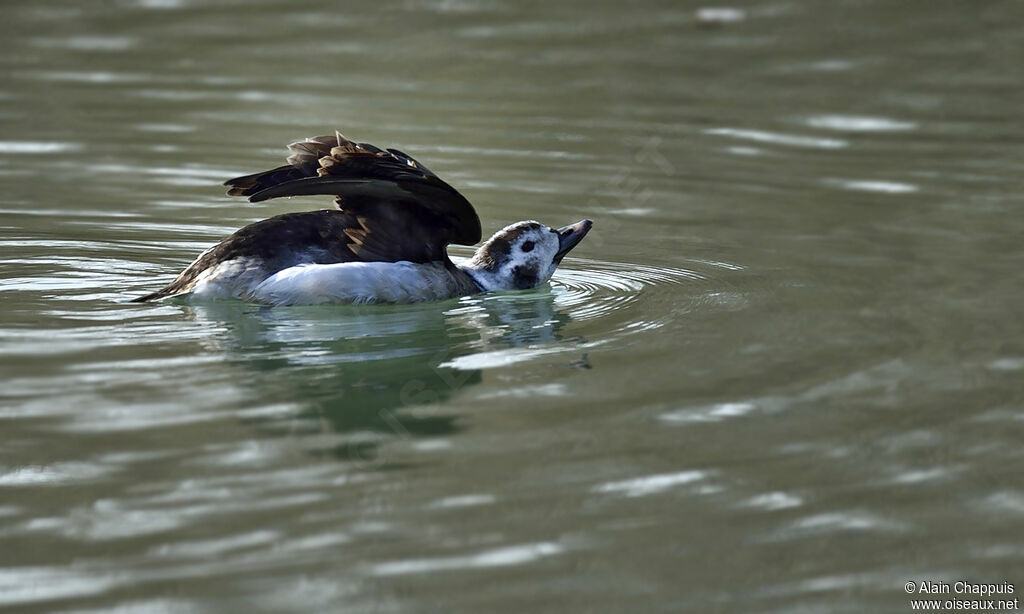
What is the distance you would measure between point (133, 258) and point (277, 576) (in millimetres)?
4547

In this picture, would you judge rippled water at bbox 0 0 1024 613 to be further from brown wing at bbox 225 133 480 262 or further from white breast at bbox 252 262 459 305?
brown wing at bbox 225 133 480 262

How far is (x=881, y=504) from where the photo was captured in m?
5.03

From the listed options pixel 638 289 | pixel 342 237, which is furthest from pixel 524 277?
pixel 342 237

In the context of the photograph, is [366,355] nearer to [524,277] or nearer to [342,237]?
[342,237]

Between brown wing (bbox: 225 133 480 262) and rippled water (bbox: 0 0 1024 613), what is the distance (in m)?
0.35

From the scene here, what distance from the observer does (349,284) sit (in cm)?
734

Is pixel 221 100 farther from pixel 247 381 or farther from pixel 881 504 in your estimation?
pixel 881 504

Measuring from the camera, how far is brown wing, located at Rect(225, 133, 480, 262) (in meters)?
Result: 6.96

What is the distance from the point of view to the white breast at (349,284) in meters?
7.25

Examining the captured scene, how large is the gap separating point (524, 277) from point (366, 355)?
1757mm

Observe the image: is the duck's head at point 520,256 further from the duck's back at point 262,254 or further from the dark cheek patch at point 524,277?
the duck's back at point 262,254

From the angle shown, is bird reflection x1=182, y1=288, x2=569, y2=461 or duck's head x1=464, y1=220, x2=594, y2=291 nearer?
bird reflection x1=182, y1=288, x2=569, y2=461

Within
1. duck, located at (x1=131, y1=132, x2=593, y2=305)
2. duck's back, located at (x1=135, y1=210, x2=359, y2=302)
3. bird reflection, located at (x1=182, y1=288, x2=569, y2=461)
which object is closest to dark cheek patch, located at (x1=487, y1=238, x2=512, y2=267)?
bird reflection, located at (x1=182, y1=288, x2=569, y2=461)

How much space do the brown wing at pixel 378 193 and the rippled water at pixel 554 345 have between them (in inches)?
13.9
